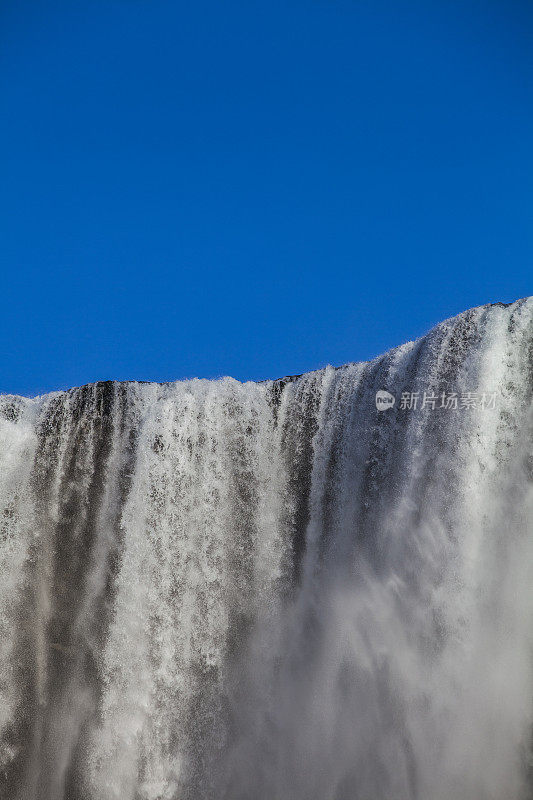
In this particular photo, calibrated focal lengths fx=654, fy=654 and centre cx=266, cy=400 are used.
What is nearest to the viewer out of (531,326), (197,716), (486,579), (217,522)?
(486,579)

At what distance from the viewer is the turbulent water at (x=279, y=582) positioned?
5.17m

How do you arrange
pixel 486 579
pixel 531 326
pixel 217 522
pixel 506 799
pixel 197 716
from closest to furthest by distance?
pixel 506 799, pixel 486 579, pixel 531 326, pixel 197 716, pixel 217 522

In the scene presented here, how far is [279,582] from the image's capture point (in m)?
6.48

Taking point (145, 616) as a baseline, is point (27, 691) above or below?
below

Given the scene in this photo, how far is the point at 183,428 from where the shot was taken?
23.5 feet

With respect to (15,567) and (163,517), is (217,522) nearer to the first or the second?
(163,517)

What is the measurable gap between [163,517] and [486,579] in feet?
10.7

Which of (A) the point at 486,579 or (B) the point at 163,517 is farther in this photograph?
(B) the point at 163,517

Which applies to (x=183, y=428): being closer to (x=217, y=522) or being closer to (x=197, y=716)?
(x=217, y=522)

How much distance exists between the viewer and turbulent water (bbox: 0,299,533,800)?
5.17 meters

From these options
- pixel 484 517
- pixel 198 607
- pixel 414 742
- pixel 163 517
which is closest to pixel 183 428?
pixel 163 517

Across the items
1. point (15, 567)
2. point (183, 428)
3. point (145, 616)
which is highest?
point (183, 428)

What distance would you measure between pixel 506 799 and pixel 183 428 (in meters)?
4.43

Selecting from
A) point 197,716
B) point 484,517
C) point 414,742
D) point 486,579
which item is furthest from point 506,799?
point 197,716
